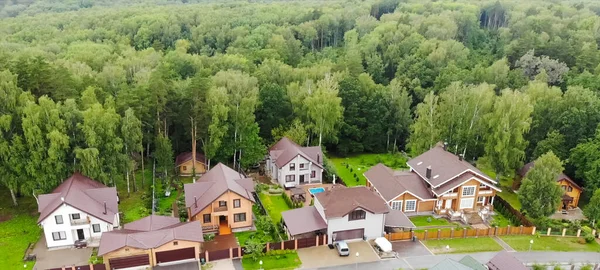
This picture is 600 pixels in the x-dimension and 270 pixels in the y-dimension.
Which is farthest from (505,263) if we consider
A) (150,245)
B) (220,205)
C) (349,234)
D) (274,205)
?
(150,245)

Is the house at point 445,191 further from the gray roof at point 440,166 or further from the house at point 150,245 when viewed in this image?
the house at point 150,245

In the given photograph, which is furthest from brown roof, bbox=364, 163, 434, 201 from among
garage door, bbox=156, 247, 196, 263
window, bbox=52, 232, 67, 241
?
window, bbox=52, 232, 67, 241

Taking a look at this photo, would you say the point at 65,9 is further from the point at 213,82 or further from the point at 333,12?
the point at 213,82

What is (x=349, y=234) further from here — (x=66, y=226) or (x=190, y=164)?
(x=190, y=164)

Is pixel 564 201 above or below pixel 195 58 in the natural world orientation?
below

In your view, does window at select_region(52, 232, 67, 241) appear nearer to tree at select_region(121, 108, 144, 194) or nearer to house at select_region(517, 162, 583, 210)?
tree at select_region(121, 108, 144, 194)

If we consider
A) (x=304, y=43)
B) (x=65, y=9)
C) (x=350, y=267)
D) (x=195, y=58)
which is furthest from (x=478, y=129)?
(x=65, y=9)
